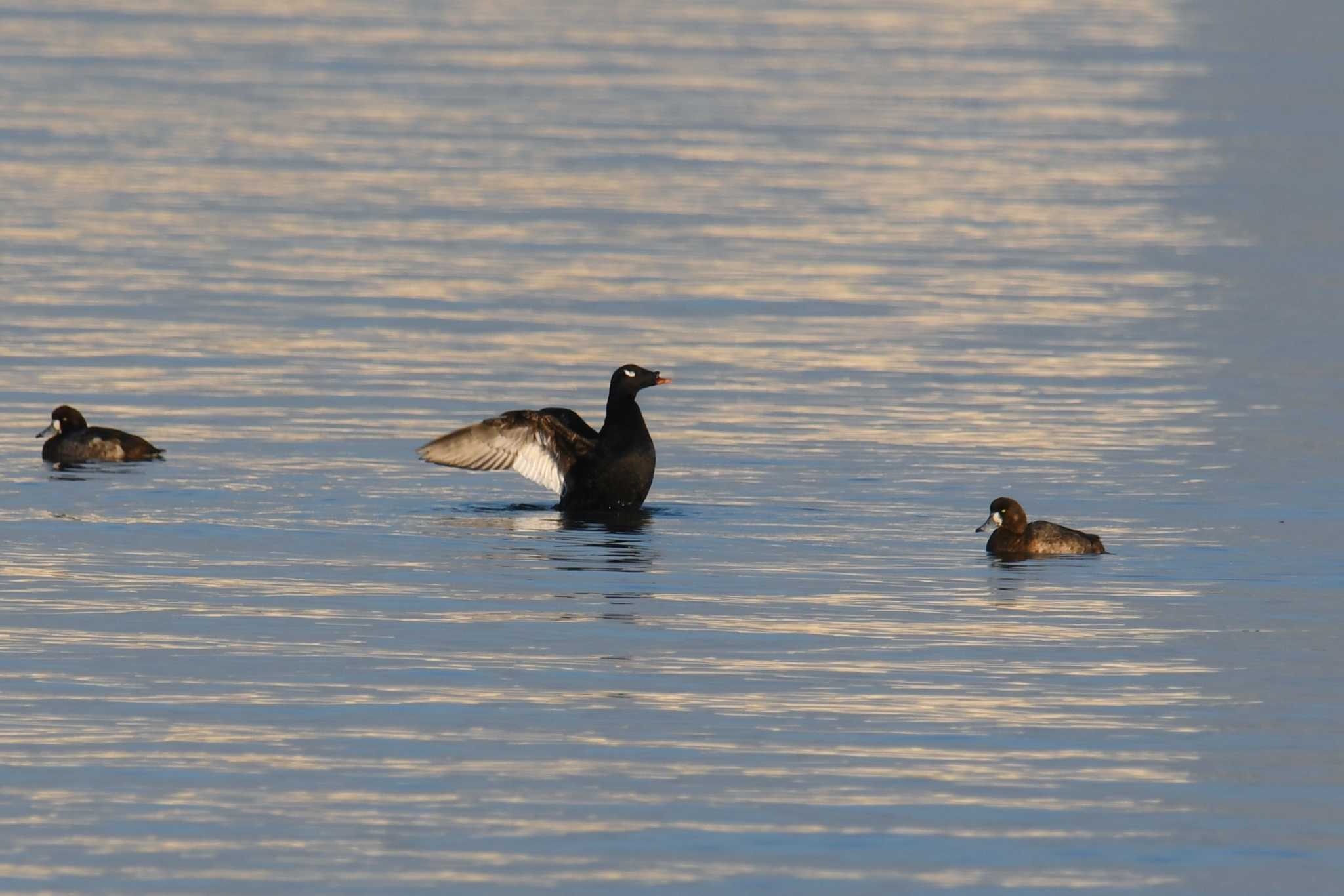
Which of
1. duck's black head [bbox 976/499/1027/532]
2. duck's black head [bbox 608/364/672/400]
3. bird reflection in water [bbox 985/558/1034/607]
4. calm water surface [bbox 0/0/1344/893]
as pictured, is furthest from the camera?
duck's black head [bbox 608/364/672/400]

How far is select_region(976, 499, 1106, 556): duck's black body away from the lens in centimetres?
1734

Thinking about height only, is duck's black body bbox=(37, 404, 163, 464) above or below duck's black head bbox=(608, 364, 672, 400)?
below

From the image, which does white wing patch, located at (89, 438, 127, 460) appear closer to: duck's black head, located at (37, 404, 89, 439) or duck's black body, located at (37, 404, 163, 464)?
duck's black body, located at (37, 404, 163, 464)

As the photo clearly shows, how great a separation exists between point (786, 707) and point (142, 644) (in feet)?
12.0

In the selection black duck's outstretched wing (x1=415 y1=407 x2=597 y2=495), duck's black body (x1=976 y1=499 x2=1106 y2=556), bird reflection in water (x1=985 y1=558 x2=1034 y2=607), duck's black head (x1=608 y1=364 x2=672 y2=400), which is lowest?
bird reflection in water (x1=985 y1=558 x2=1034 y2=607)

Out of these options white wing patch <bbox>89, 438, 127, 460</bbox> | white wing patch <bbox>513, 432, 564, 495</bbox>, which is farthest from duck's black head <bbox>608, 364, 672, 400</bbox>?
white wing patch <bbox>89, 438, 127, 460</bbox>

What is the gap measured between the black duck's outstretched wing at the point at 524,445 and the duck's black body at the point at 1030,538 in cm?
381

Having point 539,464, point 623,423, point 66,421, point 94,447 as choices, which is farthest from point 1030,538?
point 66,421

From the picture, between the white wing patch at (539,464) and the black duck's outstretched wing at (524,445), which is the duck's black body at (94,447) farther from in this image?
the white wing patch at (539,464)

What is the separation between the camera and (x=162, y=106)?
51.9 meters

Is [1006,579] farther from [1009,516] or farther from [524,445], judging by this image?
[524,445]

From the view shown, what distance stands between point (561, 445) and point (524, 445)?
288 millimetres

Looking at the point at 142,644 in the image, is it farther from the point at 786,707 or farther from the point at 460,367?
the point at 460,367

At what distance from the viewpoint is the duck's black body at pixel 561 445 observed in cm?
1978
